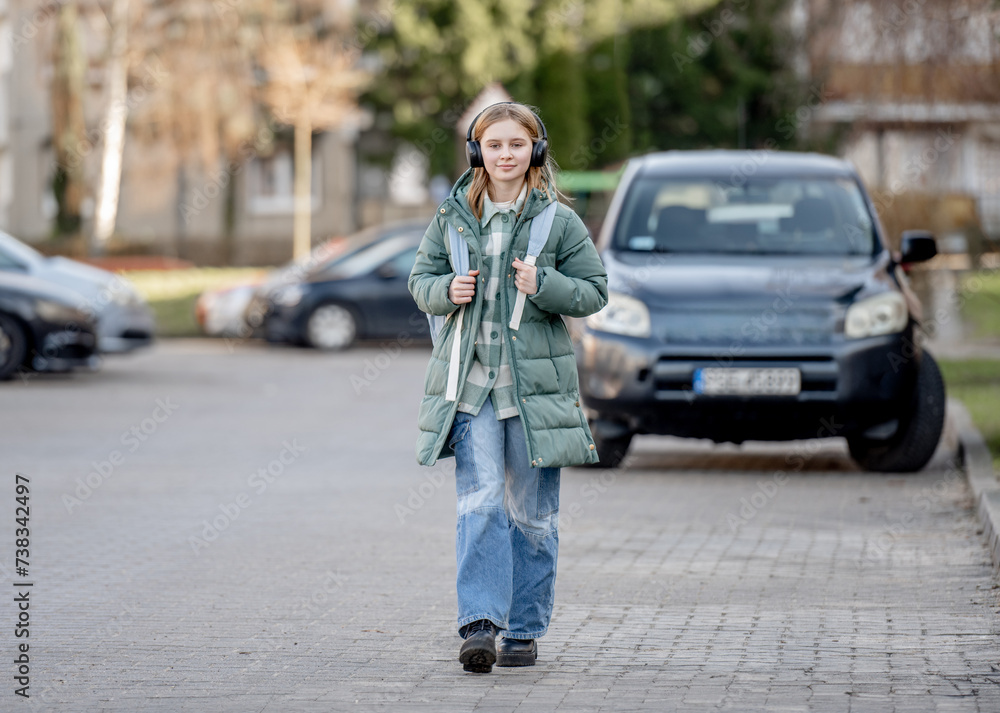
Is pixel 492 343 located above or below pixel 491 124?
below

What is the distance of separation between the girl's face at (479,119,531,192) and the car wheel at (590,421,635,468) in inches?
189

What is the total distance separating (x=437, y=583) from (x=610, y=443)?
143 inches

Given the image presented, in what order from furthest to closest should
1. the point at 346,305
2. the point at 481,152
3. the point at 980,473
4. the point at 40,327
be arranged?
the point at 346,305, the point at 40,327, the point at 980,473, the point at 481,152

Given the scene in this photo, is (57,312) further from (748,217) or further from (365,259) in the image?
(748,217)

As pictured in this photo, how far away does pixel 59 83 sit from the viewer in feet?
114

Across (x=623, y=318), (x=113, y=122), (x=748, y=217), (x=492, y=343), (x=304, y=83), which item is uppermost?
(x=304, y=83)

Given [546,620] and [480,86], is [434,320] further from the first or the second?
[480,86]

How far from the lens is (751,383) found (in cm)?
964

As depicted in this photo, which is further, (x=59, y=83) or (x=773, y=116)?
(x=773, y=116)

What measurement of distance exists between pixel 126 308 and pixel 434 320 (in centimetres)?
1250

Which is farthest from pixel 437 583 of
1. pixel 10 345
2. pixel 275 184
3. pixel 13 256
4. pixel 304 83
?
pixel 275 184

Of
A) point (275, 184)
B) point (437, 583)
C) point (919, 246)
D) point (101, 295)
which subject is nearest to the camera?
point (437, 583)

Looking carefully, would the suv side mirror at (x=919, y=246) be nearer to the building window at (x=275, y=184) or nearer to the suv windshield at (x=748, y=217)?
the suv windshield at (x=748, y=217)

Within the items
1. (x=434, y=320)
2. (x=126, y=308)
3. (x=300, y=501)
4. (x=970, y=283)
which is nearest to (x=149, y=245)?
(x=970, y=283)
